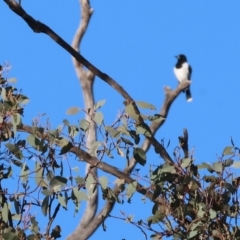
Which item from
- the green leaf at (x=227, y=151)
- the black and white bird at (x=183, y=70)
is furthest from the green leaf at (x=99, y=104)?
the black and white bird at (x=183, y=70)

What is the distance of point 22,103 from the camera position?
6.68ft

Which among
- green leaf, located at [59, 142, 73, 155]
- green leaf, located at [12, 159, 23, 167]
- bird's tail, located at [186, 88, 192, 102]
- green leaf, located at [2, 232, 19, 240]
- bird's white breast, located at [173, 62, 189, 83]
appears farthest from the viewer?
bird's white breast, located at [173, 62, 189, 83]

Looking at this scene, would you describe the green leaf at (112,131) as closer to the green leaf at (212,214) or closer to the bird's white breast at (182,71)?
the green leaf at (212,214)

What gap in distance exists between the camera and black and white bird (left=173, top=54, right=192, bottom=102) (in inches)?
463

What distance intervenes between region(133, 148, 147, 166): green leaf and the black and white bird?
9.70 m

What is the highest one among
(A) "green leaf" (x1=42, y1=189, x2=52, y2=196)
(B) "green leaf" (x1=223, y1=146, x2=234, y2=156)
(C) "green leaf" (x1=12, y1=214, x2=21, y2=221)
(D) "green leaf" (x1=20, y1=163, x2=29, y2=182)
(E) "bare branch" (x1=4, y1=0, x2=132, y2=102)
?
(B) "green leaf" (x1=223, y1=146, x2=234, y2=156)

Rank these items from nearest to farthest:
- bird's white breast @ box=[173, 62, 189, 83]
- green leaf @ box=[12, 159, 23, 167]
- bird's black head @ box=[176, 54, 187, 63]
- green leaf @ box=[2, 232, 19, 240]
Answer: green leaf @ box=[2, 232, 19, 240] < green leaf @ box=[12, 159, 23, 167] < bird's white breast @ box=[173, 62, 189, 83] < bird's black head @ box=[176, 54, 187, 63]

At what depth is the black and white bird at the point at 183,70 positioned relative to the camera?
38.5 feet

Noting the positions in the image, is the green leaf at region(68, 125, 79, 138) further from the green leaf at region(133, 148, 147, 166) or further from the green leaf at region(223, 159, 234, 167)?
the green leaf at region(223, 159, 234, 167)

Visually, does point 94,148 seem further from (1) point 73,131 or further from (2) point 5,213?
(2) point 5,213

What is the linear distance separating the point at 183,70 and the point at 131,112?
1055 centimetres

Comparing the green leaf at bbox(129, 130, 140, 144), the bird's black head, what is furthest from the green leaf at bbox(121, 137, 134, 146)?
the bird's black head

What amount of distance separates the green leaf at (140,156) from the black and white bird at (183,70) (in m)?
9.70

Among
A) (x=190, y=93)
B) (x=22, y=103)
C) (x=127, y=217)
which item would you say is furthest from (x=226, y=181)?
(x=190, y=93)
